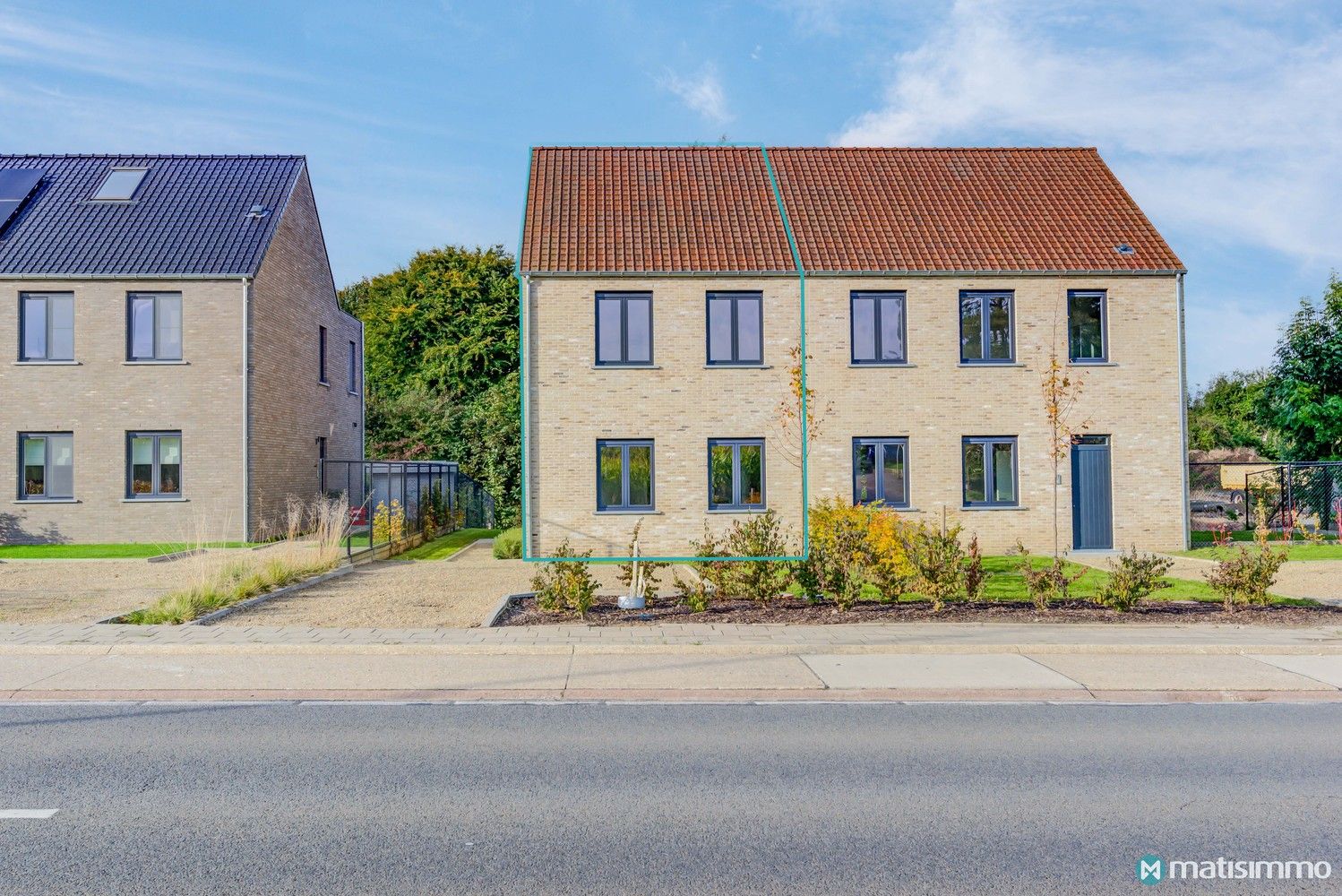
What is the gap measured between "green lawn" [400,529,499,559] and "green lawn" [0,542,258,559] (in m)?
3.62

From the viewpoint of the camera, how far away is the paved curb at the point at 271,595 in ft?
38.8

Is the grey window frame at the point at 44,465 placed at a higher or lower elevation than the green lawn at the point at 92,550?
higher

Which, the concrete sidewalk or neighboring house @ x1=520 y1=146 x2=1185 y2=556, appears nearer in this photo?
the concrete sidewalk

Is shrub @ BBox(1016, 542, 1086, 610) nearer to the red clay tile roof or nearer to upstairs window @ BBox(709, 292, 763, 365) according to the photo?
upstairs window @ BBox(709, 292, 763, 365)

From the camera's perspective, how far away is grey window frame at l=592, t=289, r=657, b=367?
62.1 ft

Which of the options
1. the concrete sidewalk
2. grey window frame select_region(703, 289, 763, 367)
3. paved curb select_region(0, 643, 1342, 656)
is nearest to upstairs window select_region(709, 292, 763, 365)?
grey window frame select_region(703, 289, 763, 367)

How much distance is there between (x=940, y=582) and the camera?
1229 centimetres

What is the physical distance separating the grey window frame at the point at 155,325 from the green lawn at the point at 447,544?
280 inches

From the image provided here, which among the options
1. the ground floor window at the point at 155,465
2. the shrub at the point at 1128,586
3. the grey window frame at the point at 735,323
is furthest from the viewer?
the ground floor window at the point at 155,465

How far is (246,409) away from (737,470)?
1158 cm

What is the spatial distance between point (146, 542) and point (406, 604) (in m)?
11.7

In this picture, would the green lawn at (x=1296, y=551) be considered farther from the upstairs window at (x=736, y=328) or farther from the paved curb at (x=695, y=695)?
the paved curb at (x=695, y=695)

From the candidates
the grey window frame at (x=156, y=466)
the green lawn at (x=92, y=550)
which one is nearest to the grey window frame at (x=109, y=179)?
the grey window frame at (x=156, y=466)

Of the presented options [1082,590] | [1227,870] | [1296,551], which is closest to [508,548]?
[1082,590]
